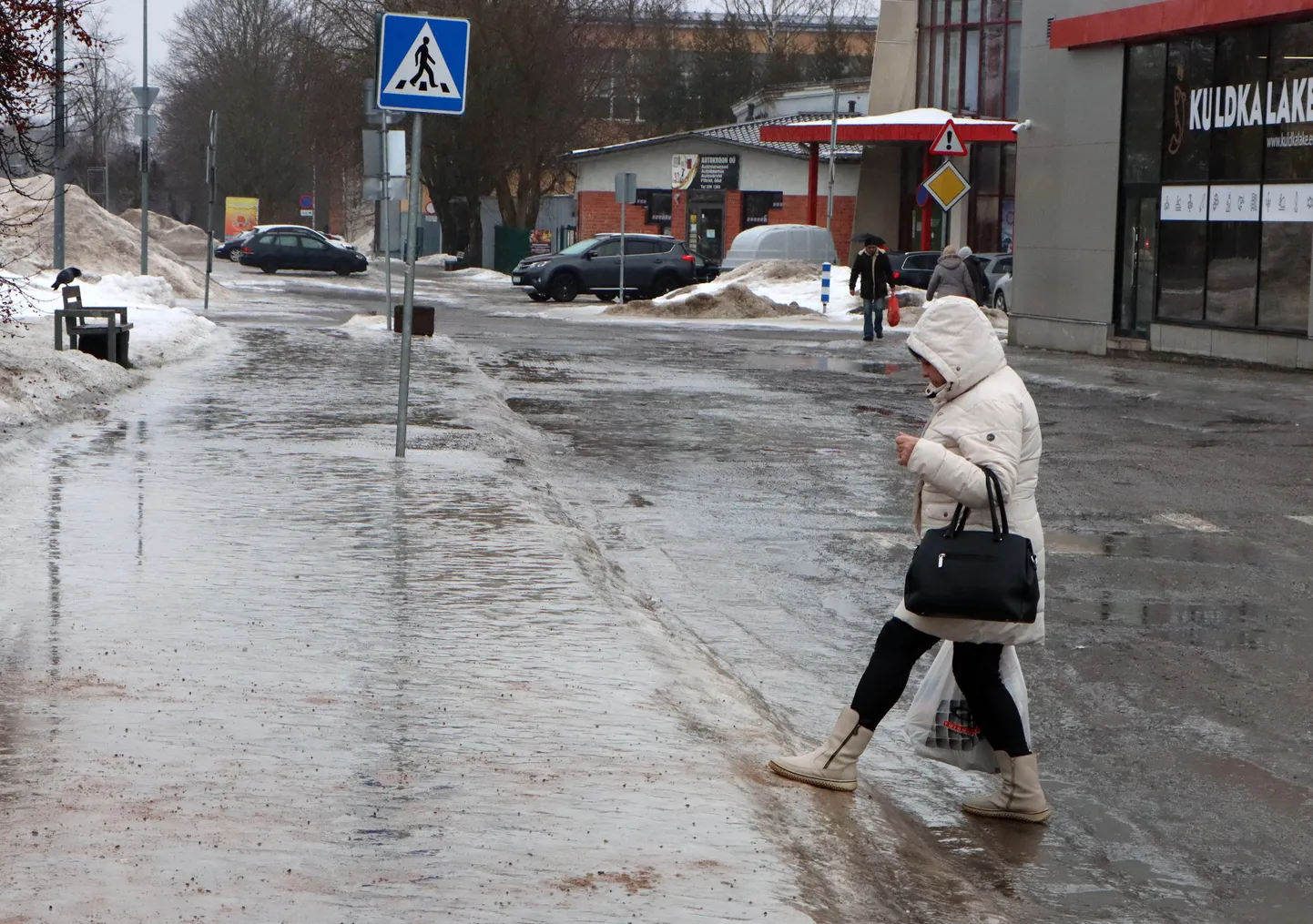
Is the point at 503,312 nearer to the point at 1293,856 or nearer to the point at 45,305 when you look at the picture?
the point at 45,305

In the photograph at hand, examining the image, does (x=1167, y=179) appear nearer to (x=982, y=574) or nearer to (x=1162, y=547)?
(x=1162, y=547)

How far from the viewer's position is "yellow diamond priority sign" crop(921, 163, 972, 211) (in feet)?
93.9

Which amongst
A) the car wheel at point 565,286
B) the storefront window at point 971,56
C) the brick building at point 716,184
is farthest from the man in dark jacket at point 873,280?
the brick building at point 716,184

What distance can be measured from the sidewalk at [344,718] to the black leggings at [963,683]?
1.68 feet

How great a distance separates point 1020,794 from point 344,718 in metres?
2.05

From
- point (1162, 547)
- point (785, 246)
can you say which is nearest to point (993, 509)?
point (1162, 547)

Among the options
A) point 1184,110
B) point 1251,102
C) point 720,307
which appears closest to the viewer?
point 1251,102

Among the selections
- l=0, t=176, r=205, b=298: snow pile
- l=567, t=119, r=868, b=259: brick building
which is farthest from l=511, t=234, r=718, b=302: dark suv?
l=567, t=119, r=868, b=259: brick building

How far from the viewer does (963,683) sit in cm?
524

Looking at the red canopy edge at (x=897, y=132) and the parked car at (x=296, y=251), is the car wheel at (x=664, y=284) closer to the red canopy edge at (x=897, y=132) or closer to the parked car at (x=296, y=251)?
the red canopy edge at (x=897, y=132)

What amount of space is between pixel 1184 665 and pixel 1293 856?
2.23m

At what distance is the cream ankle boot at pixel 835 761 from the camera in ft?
16.9

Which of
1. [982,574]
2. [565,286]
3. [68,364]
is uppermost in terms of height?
[565,286]

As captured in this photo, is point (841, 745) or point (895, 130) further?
point (895, 130)
